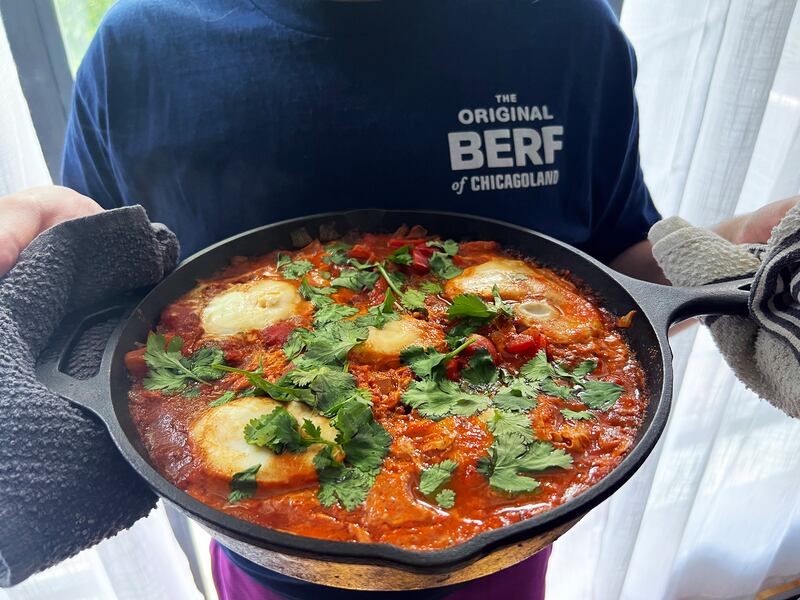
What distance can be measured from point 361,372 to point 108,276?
0.36 m

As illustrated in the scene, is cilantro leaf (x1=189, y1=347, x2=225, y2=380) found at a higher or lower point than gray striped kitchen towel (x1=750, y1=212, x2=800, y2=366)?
lower

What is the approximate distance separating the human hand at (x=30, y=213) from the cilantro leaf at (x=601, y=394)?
0.74 m

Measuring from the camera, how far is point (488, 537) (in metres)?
0.54

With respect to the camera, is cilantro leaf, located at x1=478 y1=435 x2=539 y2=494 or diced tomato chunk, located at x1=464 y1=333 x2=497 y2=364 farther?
diced tomato chunk, located at x1=464 y1=333 x2=497 y2=364

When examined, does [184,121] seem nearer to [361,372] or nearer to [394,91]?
[394,91]

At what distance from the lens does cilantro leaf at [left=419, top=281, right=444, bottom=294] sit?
3.21 ft

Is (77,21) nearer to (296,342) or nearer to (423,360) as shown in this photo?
(296,342)

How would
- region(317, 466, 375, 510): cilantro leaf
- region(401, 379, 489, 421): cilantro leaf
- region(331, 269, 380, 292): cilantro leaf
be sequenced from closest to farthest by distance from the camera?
region(317, 466, 375, 510): cilantro leaf
region(401, 379, 489, 421): cilantro leaf
region(331, 269, 380, 292): cilantro leaf

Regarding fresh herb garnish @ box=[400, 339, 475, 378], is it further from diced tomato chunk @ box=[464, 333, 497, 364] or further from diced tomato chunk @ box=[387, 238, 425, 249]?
diced tomato chunk @ box=[387, 238, 425, 249]

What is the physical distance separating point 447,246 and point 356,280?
6.8 inches

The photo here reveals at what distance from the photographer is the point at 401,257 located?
39.3 inches

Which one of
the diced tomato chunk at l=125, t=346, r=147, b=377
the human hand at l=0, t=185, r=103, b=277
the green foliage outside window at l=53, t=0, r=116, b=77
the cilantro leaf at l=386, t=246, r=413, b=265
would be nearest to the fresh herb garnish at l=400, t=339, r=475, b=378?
the cilantro leaf at l=386, t=246, r=413, b=265

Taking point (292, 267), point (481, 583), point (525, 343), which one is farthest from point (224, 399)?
point (481, 583)

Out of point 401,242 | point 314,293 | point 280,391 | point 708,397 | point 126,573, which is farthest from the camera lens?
point 708,397
